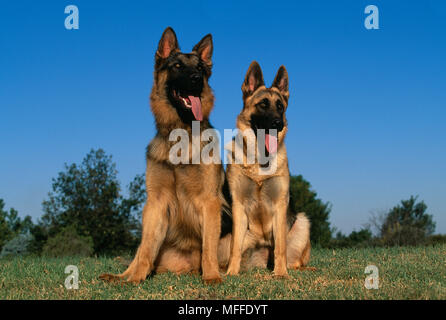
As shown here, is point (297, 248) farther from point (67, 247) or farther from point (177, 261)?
point (67, 247)

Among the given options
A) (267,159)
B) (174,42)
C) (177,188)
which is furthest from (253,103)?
(177,188)

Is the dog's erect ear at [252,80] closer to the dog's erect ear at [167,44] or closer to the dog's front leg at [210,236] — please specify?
the dog's erect ear at [167,44]

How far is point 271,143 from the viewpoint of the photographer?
625cm

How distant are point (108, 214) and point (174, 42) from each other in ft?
51.9

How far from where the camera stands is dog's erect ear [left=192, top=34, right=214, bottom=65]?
5.86 meters

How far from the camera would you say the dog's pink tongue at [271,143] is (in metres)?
6.21

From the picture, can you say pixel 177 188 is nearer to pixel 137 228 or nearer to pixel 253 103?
pixel 253 103

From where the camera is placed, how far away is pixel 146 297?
13.8ft

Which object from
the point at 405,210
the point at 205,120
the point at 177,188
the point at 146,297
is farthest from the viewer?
the point at 405,210

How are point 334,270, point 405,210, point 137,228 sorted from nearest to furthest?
point 334,270 < point 137,228 < point 405,210

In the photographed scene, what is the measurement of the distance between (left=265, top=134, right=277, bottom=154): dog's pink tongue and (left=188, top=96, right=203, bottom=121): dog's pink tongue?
1.32 metres

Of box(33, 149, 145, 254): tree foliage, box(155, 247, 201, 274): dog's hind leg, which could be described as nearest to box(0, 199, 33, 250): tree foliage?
box(33, 149, 145, 254): tree foliage

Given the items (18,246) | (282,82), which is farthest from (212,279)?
(18,246)
